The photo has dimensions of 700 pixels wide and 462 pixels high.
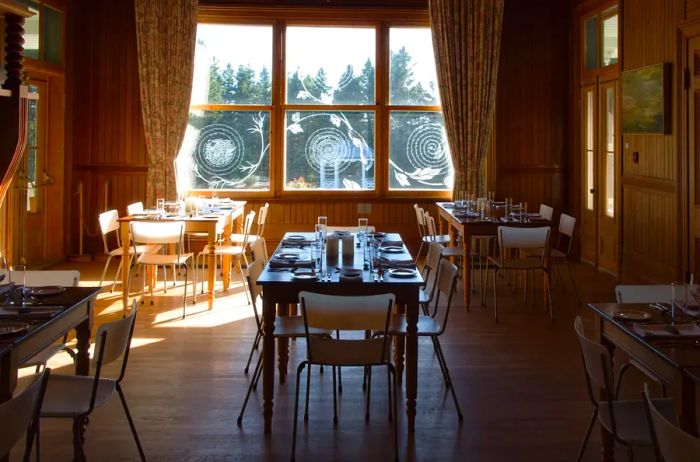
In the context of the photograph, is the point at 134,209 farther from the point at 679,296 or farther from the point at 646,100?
the point at 679,296

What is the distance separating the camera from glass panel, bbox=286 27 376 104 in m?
10.0

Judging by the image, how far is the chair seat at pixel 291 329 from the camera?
4.20 meters

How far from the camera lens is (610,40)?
879 centimetres

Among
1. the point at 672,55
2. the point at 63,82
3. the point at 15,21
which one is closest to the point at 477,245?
the point at 672,55

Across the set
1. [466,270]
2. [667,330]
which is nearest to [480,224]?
[466,270]

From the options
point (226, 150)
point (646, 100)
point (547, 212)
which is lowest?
point (547, 212)

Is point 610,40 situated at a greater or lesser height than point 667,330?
greater

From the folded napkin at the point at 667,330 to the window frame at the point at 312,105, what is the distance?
706 centimetres

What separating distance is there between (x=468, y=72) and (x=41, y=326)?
7710 millimetres

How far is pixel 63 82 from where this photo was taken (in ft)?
30.5

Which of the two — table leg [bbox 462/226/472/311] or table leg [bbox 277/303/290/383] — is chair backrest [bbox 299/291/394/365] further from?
table leg [bbox 462/226/472/311]

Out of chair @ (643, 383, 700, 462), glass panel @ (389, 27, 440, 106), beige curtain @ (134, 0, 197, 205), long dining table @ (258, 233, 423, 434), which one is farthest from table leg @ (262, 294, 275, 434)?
glass panel @ (389, 27, 440, 106)

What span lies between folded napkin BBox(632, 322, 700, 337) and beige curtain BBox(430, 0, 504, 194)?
6.78 metres

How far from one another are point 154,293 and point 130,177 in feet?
9.03
